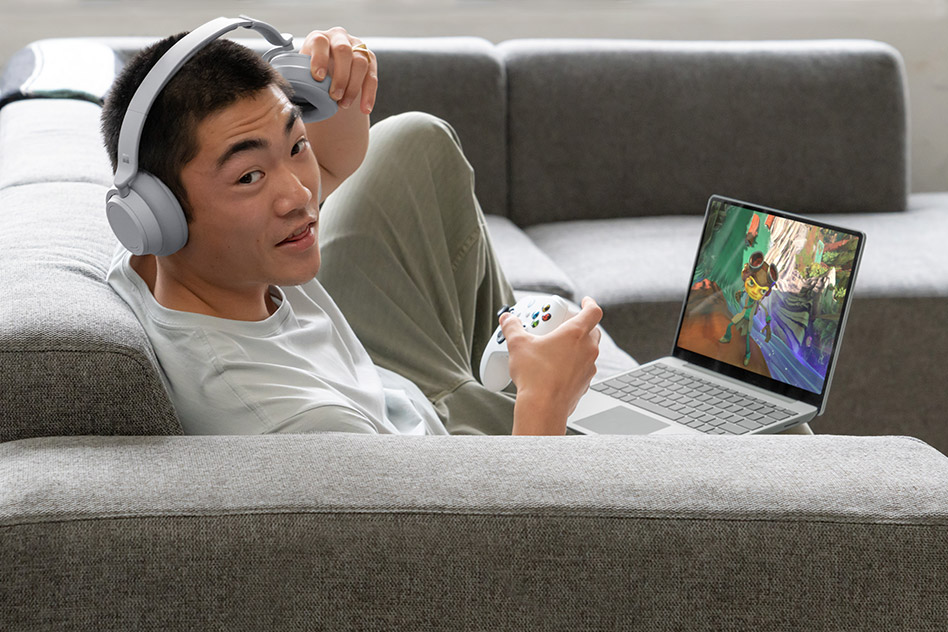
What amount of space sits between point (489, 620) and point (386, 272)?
0.76 meters

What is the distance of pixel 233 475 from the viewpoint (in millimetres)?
785

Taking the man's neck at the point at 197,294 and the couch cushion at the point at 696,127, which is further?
the couch cushion at the point at 696,127

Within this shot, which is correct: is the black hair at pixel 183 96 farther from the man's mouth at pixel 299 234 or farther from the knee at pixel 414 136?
the knee at pixel 414 136

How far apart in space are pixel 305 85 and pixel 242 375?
0.38 m

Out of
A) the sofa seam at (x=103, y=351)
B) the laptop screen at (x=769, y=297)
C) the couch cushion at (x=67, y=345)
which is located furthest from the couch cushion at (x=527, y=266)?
the sofa seam at (x=103, y=351)

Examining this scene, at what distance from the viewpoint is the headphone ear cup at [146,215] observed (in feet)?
3.09

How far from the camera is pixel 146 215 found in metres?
0.94

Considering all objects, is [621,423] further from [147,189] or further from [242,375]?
[147,189]

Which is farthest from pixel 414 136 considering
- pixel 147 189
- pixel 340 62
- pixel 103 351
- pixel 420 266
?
pixel 103 351

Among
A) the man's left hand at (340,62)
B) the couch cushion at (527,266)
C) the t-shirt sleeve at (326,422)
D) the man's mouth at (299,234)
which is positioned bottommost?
the couch cushion at (527,266)

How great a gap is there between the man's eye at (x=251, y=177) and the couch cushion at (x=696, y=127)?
1.61 metres

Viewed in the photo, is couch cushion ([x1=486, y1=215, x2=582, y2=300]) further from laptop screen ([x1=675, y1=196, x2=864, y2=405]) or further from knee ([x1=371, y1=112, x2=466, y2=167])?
laptop screen ([x1=675, y1=196, x2=864, y2=405])

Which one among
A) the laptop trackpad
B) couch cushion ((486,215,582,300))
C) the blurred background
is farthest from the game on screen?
the blurred background

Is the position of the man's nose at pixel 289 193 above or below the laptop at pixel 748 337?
above
